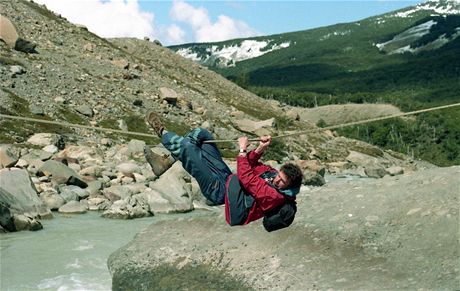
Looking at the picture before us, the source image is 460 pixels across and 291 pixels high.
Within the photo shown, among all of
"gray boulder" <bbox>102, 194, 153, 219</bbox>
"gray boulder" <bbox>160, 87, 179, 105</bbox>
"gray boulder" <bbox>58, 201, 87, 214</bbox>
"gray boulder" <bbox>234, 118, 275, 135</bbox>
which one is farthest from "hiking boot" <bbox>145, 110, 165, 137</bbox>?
"gray boulder" <bbox>160, 87, 179, 105</bbox>

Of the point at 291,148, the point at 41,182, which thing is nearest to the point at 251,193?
the point at 41,182

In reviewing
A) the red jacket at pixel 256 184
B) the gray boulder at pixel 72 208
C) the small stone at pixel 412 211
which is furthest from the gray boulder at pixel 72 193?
the red jacket at pixel 256 184

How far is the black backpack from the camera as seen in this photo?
9.98 metres

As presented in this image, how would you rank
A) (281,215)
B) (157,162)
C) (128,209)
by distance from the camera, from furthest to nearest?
1. (157,162)
2. (128,209)
3. (281,215)

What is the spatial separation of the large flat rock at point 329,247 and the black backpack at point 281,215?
2214mm

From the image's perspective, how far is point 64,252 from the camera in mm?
18109

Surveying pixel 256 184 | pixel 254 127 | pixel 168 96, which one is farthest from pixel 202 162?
pixel 254 127

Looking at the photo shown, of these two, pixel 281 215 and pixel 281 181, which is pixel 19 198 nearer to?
pixel 281 215

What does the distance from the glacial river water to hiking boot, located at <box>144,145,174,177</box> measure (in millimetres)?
8836

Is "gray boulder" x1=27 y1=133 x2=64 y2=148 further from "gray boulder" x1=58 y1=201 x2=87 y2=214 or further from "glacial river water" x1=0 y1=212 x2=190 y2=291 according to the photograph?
"glacial river water" x1=0 y1=212 x2=190 y2=291

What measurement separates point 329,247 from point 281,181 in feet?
14.3

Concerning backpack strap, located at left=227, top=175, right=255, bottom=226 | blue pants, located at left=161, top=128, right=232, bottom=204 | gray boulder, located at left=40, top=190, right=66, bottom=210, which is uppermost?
blue pants, located at left=161, top=128, right=232, bottom=204

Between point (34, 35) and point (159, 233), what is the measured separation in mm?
59444

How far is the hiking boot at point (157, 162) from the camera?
32.7 m
